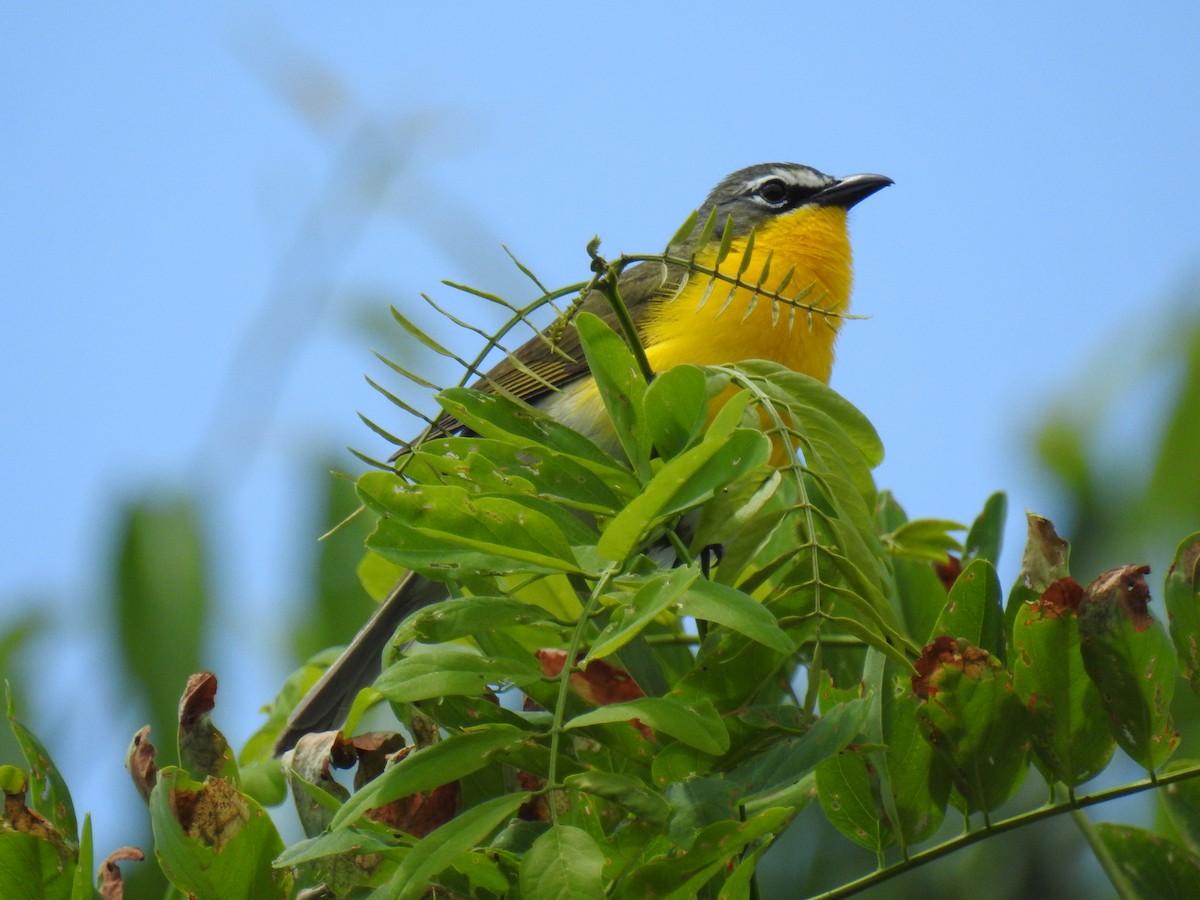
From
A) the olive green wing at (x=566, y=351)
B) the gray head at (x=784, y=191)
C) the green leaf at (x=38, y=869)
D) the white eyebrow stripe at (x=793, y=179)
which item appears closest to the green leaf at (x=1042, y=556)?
the green leaf at (x=38, y=869)

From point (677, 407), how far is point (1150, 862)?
92 centimetres

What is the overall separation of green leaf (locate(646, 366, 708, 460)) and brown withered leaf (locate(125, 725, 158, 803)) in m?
0.74

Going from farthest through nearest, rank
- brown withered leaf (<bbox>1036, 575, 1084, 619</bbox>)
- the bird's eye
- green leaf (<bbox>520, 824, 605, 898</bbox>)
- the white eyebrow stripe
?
the bird's eye < the white eyebrow stripe < brown withered leaf (<bbox>1036, 575, 1084, 619</bbox>) < green leaf (<bbox>520, 824, 605, 898</bbox>)

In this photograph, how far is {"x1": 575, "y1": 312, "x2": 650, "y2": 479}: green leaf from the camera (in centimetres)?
152

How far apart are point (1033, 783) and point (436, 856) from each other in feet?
5.24

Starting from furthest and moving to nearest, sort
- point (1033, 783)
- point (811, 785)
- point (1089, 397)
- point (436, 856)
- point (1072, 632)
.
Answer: point (1089, 397), point (1033, 783), point (1072, 632), point (811, 785), point (436, 856)

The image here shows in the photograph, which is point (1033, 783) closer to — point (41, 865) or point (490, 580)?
point (490, 580)

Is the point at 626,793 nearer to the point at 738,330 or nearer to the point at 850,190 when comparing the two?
the point at 738,330

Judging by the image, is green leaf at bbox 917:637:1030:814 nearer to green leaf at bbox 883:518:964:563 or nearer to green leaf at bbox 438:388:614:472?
green leaf at bbox 438:388:614:472

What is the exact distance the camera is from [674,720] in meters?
1.26

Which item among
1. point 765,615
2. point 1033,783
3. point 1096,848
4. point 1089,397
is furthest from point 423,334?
point 1089,397

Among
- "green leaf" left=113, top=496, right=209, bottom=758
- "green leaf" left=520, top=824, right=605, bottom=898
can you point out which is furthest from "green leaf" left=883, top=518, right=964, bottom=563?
"green leaf" left=113, top=496, right=209, bottom=758

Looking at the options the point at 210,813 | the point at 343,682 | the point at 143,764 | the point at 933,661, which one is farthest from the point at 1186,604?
the point at 343,682

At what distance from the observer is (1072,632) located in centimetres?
158
